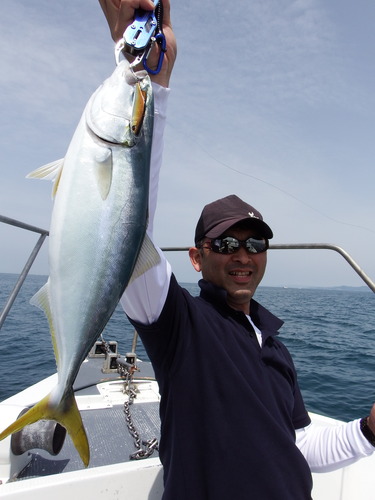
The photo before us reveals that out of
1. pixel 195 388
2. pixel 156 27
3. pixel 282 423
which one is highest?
pixel 156 27

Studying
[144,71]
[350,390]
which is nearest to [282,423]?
[144,71]

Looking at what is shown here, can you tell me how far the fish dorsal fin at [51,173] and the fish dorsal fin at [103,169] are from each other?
0.16 m

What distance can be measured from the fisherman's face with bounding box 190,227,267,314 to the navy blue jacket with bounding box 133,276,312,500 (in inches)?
14.2

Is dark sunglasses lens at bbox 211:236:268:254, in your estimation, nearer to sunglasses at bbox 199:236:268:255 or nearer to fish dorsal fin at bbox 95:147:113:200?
sunglasses at bbox 199:236:268:255

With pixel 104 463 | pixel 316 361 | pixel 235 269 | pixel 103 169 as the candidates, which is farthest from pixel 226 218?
pixel 316 361

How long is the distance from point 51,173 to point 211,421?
3.65 feet

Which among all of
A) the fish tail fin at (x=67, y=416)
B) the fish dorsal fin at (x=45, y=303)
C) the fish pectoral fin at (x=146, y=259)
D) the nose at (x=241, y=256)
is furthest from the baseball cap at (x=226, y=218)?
the fish tail fin at (x=67, y=416)

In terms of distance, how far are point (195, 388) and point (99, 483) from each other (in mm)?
936

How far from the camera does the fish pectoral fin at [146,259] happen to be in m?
1.41

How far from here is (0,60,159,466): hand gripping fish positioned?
1.31 metres

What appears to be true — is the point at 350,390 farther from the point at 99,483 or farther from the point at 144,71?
the point at 144,71

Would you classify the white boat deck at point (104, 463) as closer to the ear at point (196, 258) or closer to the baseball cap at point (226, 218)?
the ear at point (196, 258)

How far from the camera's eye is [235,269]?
2.04 metres

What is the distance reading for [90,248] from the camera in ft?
4.28
